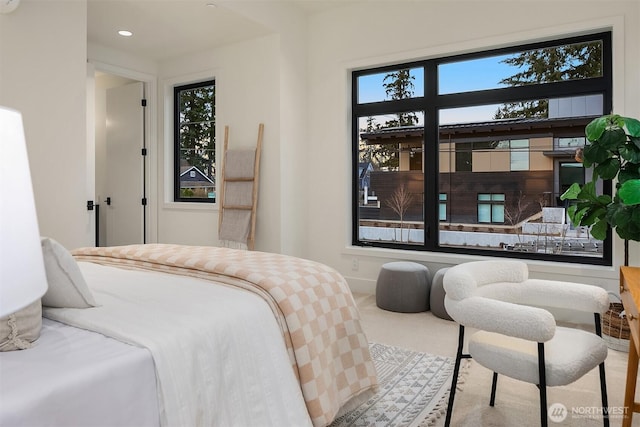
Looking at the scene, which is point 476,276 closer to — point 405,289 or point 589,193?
point 589,193

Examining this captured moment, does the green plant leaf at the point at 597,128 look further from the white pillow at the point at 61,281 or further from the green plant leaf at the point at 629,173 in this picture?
the white pillow at the point at 61,281

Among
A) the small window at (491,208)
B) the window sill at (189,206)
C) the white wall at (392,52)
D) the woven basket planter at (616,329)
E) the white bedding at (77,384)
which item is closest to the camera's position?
the white bedding at (77,384)

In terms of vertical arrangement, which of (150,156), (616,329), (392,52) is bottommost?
(616,329)

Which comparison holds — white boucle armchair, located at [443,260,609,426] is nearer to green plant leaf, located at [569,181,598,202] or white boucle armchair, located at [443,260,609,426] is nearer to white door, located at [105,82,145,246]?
green plant leaf, located at [569,181,598,202]

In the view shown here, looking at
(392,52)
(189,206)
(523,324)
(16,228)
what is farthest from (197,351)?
(189,206)

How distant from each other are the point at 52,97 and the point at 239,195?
195 cm

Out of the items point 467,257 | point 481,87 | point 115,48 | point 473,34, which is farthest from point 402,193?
point 115,48

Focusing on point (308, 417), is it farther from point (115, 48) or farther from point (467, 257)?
point (115, 48)

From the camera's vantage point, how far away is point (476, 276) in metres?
1.93

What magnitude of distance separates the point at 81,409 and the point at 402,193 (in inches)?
149

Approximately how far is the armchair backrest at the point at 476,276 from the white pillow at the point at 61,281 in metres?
1.33

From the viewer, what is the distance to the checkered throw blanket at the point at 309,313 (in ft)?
5.28

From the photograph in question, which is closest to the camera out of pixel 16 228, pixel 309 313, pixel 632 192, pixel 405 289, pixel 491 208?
pixel 16 228

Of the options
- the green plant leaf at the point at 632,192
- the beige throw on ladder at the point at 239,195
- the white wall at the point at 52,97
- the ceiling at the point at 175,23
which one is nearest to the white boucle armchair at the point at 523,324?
the green plant leaf at the point at 632,192
